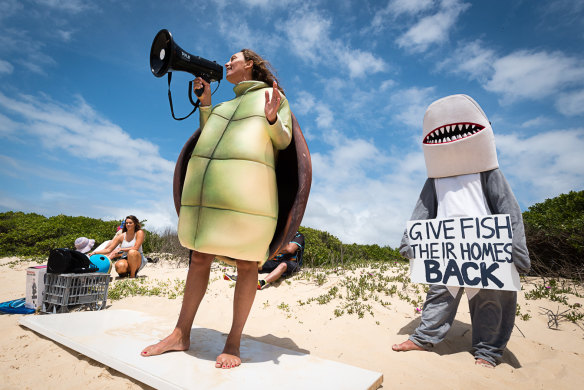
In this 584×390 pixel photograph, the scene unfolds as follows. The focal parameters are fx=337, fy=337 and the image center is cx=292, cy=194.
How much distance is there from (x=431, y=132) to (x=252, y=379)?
265 centimetres

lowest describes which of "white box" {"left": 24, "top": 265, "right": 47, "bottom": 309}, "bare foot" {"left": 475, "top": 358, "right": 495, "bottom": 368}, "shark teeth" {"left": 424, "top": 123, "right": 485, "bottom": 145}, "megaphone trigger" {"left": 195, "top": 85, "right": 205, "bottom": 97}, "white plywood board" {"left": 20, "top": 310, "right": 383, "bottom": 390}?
"bare foot" {"left": 475, "top": 358, "right": 495, "bottom": 368}

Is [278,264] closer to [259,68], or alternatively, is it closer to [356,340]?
[356,340]

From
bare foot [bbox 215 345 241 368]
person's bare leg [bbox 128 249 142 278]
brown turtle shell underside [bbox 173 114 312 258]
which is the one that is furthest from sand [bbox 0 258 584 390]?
person's bare leg [bbox 128 249 142 278]

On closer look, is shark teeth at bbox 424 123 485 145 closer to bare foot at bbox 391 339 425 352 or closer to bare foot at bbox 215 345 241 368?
bare foot at bbox 391 339 425 352

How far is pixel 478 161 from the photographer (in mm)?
3084

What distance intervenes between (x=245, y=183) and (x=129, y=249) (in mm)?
5901

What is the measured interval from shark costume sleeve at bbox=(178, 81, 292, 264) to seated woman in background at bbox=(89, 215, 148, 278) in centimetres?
524

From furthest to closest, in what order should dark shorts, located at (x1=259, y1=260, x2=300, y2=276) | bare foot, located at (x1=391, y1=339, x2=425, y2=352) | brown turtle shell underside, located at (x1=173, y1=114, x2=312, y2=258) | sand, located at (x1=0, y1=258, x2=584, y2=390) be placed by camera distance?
dark shorts, located at (x1=259, y1=260, x2=300, y2=276)
bare foot, located at (x1=391, y1=339, x2=425, y2=352)
sand, located at (x1=0, y1=258, x2=584, y2=390)
brown turtle shell underside, located at (x1=173, y1=114, x2=312, y2=258)

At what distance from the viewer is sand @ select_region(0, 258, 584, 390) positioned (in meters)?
2.47

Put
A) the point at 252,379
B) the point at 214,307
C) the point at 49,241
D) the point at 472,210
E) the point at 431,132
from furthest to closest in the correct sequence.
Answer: the point at 49,241 < the point at 214,307 < the point at 431,132 < the point at 472,210 < the point at 252,379

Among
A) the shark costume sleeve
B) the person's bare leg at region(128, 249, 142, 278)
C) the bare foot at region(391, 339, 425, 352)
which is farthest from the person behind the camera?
the person's bare leg at region(128, 249, 142, 278)

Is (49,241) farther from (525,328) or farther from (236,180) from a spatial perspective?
(525,328)

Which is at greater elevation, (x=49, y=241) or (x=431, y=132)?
(x=431, y=132)

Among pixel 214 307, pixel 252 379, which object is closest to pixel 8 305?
pixel 214 307
